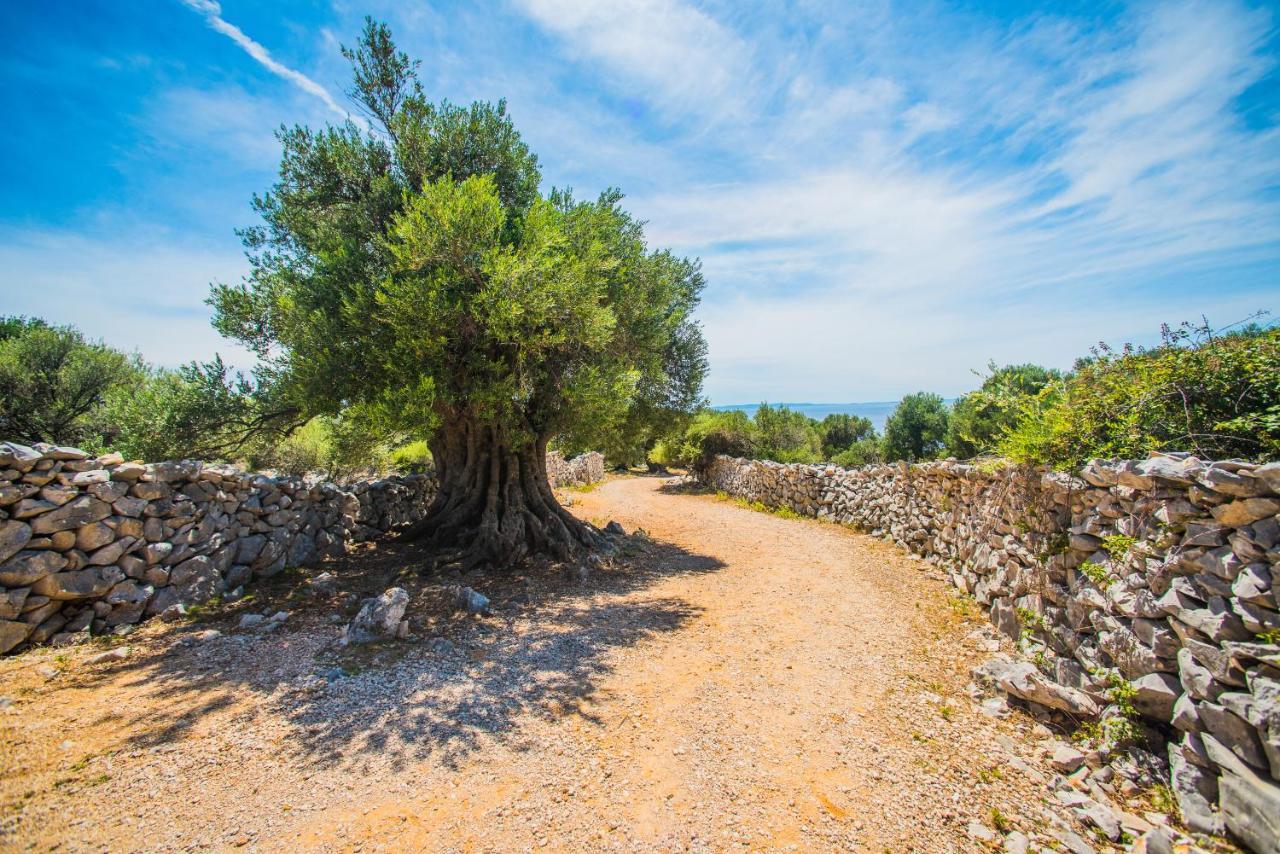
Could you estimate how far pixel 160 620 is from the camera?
20.4ft

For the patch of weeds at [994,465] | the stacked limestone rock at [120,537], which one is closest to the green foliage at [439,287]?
the stacked limestone rock at [120,537]

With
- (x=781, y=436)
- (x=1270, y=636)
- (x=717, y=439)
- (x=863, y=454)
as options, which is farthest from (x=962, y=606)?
(x=863, y=454)

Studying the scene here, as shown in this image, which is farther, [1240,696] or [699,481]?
[699,481]

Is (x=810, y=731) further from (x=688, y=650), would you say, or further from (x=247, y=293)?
(x=247, y=293)

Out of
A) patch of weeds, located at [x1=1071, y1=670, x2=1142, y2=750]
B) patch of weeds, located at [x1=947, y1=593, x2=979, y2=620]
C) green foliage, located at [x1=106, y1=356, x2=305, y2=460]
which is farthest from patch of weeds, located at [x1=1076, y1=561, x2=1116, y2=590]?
green foliage, located at [x1=106, y1=356, x2=305, y2=460]

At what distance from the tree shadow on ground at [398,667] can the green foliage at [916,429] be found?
28007mm

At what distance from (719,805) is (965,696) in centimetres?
288

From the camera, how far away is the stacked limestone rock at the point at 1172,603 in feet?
9.01

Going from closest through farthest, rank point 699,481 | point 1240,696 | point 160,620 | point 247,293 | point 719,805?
point 1240,696
point 719,805
point 160,620
point 247,293
point 699,481

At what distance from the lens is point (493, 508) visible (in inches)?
376

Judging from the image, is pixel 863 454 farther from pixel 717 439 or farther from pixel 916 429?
pixel 717 439

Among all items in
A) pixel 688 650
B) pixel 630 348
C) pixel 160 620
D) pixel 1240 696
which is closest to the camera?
pixel 1240 696

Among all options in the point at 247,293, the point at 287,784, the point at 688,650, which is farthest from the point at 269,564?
the point at 688,650

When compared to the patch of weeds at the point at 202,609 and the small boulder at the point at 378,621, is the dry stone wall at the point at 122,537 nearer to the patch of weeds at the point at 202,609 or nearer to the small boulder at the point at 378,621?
the patch of weeds at the point at 202,609
